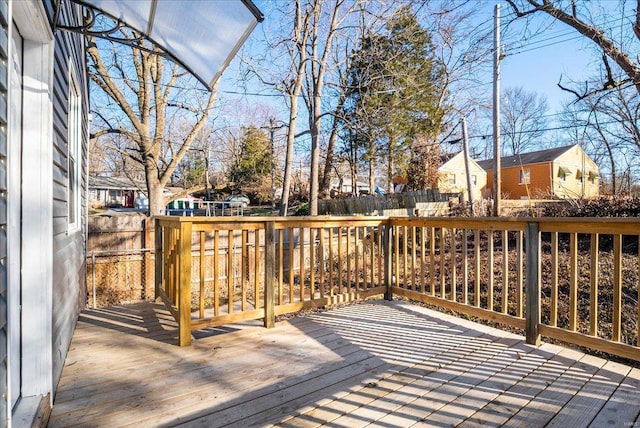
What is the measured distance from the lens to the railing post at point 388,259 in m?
3.89

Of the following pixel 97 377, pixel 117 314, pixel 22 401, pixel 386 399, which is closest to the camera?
pixel 22 401

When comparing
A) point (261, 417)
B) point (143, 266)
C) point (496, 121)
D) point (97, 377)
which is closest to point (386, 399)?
point (261, 417)

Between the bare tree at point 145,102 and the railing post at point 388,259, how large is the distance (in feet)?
23.0

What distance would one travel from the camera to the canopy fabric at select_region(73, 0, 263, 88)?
7.48ft

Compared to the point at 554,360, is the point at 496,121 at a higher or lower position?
higher

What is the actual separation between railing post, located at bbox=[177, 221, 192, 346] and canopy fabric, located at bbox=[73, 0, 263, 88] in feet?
4.33

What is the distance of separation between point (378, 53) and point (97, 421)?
9915 millimetres

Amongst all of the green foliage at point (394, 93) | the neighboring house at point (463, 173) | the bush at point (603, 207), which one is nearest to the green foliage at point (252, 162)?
the green foliage at point (394, 93)

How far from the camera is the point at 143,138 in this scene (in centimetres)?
877

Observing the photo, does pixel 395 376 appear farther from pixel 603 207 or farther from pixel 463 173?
pixel 463 173

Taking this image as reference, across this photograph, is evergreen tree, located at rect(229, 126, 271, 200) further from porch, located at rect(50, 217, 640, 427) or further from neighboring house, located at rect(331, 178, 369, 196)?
porch, located at rect(50, 217, 640, 427)

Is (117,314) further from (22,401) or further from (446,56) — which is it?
(446,56)

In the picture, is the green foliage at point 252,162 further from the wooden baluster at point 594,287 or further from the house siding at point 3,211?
the house siding at point 3,211

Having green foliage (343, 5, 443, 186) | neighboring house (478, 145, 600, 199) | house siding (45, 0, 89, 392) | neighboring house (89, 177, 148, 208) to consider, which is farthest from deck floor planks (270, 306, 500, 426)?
neighboring house (89, 177, 148, 208)
